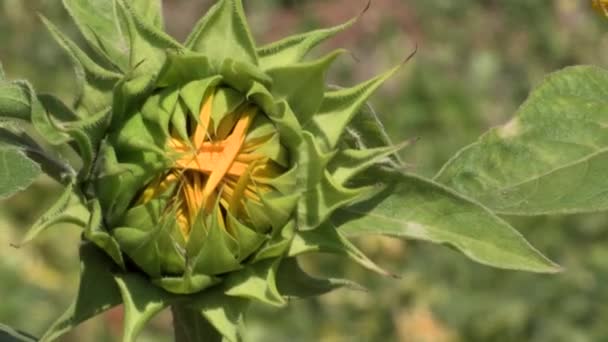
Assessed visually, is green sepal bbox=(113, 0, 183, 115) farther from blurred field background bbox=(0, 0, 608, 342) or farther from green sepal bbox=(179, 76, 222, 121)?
blurred field background bbox=(0, 0, 608, 342)

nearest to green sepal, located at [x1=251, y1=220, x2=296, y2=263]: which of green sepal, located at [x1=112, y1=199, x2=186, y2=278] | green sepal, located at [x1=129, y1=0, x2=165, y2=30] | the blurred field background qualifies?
green sepal, located at [x1=112, y1=199, x2=186, y2=278]

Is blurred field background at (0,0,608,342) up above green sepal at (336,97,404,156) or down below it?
below

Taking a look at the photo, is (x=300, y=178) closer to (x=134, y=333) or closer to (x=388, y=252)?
(x=134, y=333)

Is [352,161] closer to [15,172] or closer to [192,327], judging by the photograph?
[192,327]

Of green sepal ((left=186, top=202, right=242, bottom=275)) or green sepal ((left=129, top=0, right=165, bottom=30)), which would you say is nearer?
green sepal ((left=186, top=202, right=242, bottom=275))

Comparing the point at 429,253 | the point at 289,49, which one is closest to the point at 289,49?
the point at 289,49

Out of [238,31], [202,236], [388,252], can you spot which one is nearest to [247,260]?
[202,236]

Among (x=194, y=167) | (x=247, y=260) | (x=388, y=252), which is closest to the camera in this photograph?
(x=194, y=167)
